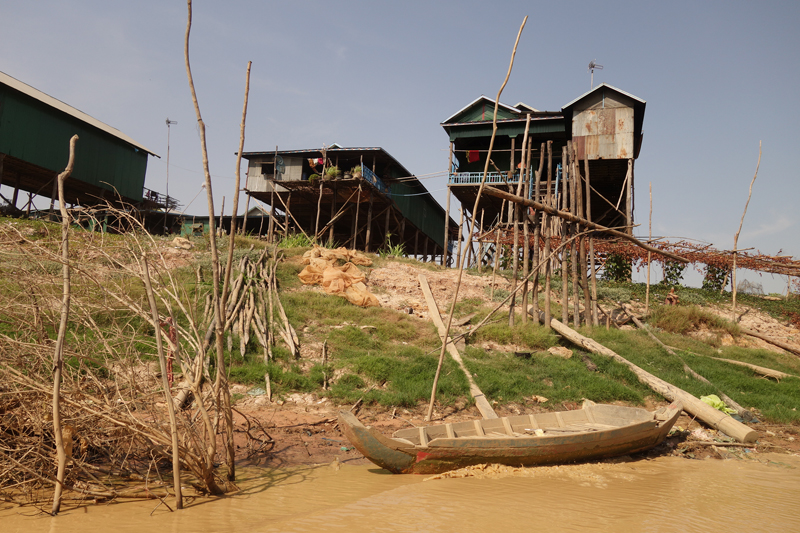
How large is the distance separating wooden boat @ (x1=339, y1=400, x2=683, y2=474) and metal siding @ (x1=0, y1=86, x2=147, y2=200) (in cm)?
1444

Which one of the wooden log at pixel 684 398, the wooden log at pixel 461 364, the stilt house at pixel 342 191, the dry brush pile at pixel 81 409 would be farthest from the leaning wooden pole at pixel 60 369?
the stilt house at pixel 342 191

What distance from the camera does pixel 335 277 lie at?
40.9 feet

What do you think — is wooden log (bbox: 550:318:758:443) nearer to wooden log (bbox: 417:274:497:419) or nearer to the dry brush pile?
wooden log (bbox: 417:274:497:419)

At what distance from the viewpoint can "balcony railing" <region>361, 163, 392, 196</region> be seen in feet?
64.7

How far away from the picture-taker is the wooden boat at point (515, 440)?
16.2 ft

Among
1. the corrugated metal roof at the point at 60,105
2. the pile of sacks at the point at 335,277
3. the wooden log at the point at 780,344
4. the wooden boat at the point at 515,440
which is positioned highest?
the corrugated metal roof at the point at 60,105

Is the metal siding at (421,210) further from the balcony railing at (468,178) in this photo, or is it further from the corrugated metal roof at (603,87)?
the corrugated metal roof at (603,87)

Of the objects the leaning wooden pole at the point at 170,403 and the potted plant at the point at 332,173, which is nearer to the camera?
the leaning wooden pole at the point at 170,403

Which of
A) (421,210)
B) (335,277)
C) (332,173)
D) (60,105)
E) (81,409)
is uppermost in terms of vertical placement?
(60,105)

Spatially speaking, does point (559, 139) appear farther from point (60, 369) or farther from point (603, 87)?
point (60, 369)

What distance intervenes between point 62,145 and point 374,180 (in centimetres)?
1288

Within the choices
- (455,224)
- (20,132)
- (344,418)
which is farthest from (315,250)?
(455,224)

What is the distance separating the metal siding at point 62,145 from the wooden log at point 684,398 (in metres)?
14.8

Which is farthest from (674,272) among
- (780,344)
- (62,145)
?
(62,145)
